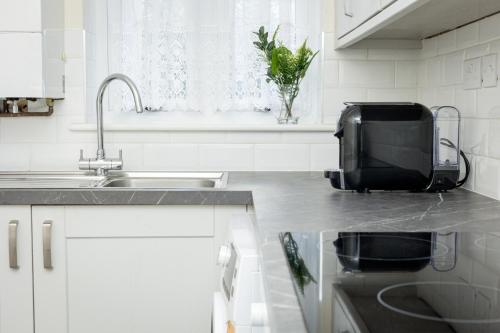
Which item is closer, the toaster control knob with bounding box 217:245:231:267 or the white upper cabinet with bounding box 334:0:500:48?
the toaster control knob with bounding box 217:245:231:267

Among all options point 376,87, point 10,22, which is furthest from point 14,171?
point 376,87

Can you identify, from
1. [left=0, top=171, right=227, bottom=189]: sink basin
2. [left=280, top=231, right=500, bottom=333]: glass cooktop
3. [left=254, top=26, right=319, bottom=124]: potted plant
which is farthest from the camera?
[left=254, top=26, right=319, bottom=124]: potted plant

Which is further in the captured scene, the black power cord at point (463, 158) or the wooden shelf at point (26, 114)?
the wooden shelf at point (26, 114)

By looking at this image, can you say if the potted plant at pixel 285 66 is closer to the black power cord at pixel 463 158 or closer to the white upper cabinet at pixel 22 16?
the black power cord at pixel 463 158

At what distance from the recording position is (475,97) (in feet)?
6.77

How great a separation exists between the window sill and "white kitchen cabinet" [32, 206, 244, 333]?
A: 666 millimetres

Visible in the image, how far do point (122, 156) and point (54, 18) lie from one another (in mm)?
583

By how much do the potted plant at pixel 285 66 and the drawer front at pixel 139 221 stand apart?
0.78 metres

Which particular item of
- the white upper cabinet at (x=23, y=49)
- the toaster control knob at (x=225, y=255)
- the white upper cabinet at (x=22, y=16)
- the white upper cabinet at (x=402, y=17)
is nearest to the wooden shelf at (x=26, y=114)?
the white upper cabinet at (x=23, y=49)

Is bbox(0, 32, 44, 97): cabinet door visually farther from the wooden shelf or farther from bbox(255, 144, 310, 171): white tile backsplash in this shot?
bbox(255, 144, 310, 171): white tile backsplash

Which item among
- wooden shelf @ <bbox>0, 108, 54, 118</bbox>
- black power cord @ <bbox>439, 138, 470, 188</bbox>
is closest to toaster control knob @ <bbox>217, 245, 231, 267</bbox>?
black power cord @ <bbox>439, 138, 470, 188</bbox>

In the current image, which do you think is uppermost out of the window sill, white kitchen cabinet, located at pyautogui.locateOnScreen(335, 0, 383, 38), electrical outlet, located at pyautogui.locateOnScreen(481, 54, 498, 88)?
white kitchen cabinet, located at pyautogui.locateOnScreen(335, 0, 383, 38)

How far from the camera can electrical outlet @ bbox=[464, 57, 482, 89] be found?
79.7 inches

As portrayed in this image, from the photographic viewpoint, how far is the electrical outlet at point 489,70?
1.91 metres
